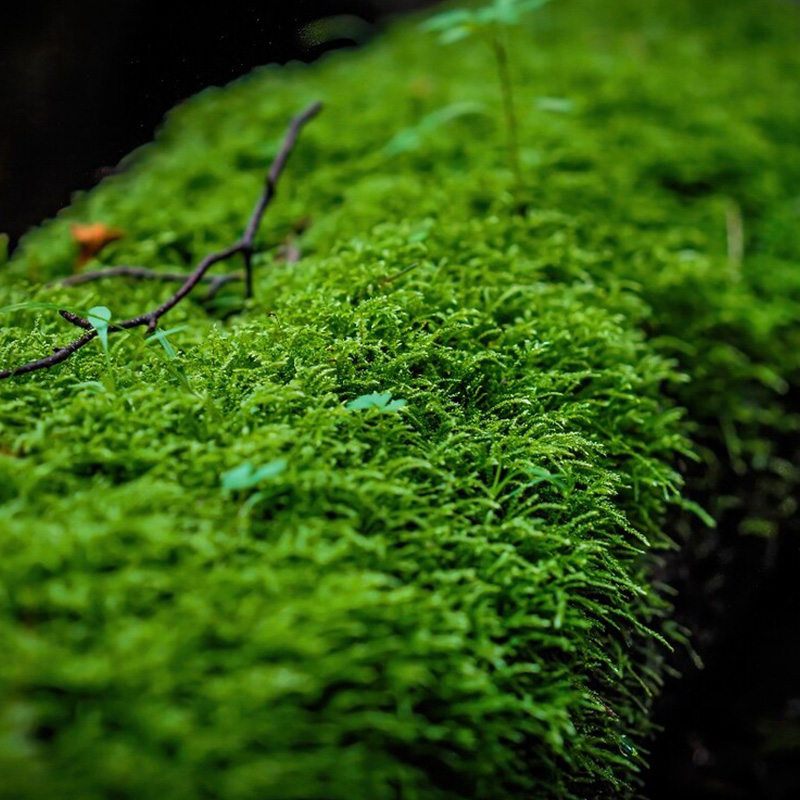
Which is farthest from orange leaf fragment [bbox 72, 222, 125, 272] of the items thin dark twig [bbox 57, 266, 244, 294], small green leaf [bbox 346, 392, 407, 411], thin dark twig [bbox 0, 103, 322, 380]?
small green leaf [bbox 346, 392, 407, 411]

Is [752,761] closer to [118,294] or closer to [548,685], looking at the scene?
[548,685]

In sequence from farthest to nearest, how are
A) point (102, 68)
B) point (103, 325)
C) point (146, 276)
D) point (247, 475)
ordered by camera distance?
1. point (102, 68)
2. point (146, 276)
3. point (103, 325)
4. point (247, 475)

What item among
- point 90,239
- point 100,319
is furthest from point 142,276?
point 100,319

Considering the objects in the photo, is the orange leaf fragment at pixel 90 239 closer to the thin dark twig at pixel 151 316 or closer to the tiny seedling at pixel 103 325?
the thin dark twig at pixel 151 316

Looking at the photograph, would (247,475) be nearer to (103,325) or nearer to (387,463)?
(387,463)

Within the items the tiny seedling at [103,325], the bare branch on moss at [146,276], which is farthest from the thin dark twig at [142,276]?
the tiny seedling at [103,325]
